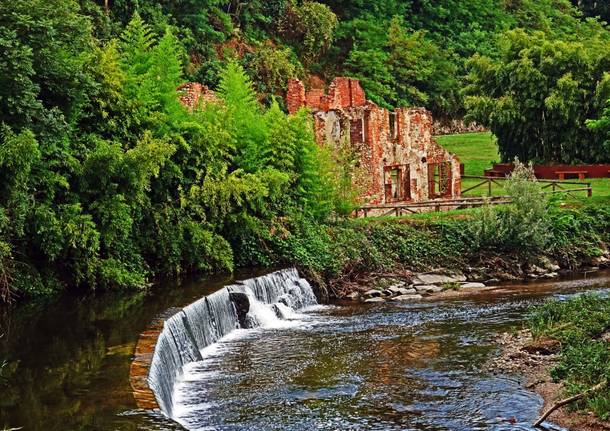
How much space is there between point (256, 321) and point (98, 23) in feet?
87.2

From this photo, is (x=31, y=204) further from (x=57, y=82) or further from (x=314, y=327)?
(x=314, y=327)

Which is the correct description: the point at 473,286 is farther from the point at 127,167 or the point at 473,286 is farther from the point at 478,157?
the point at 478,157

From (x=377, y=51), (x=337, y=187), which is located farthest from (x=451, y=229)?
(x=377, y=51)

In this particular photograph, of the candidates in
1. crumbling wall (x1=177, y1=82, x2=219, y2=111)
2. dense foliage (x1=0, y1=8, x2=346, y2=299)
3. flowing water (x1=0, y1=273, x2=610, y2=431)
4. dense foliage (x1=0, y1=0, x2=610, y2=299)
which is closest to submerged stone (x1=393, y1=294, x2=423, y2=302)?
flowing water (x1=0, y1=273, x2=610, y2=431)

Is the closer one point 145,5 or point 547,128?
point 547,128

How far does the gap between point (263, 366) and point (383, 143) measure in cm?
2143

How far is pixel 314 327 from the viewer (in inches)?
943

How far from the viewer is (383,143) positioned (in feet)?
130

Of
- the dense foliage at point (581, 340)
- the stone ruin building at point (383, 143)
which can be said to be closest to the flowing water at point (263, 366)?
the dense foliage at point (581, 340)

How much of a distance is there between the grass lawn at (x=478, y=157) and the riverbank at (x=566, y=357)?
17283mm

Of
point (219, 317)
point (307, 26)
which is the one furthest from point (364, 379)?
point (307, 26)

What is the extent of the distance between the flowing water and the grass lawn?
1800 centimetres

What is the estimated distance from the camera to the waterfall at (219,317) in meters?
17.6

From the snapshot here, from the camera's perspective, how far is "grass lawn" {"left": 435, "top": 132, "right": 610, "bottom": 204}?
4388 centimetres
